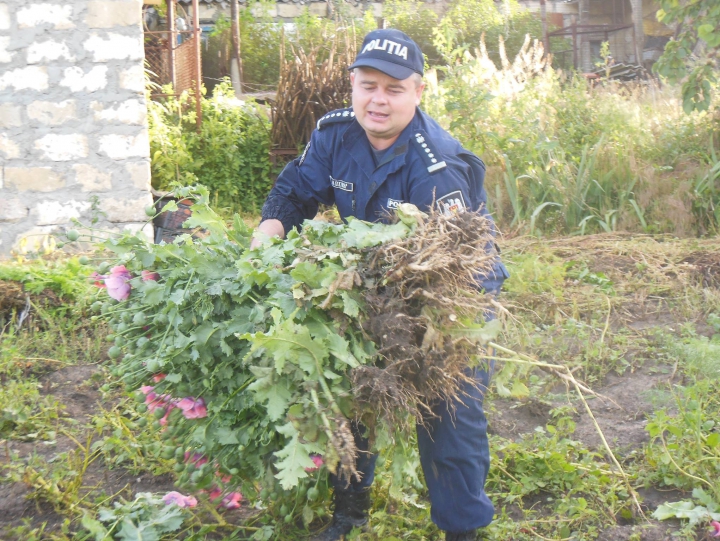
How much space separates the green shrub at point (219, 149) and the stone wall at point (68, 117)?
0.75m

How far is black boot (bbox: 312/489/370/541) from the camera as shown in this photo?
2730 millimetres

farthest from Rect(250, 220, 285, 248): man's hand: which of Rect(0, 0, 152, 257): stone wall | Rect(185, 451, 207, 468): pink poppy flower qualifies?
Rect(0, 0, 152, 257): stone wall

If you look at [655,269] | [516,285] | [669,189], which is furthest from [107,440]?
[669,189]

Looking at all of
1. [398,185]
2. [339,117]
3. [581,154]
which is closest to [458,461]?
[398,185]

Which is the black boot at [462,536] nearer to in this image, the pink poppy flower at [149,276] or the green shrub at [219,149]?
the pink poppy flower at [149,276]

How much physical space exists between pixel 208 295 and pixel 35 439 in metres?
1.59

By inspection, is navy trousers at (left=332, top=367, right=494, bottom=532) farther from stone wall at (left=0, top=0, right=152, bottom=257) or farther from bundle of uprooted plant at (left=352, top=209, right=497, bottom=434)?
stone wall at (left=0, top=0, right=152, bottom=257)

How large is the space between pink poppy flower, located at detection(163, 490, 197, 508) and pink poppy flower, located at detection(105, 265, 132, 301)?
0.71 metres

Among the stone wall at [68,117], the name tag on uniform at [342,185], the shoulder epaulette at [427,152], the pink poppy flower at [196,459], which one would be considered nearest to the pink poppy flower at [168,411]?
the pink poppy flower at [196,459]

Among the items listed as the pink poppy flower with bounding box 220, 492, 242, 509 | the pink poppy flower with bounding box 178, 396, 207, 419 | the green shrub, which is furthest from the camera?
the green shrub

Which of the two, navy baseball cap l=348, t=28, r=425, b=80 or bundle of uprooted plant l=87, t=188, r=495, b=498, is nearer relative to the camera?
bundle of uprooted plant l=87, t=188, r=495, b=498

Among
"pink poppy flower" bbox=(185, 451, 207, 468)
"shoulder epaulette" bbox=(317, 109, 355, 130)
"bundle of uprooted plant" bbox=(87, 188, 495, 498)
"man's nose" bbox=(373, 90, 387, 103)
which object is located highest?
"man's nose" bbox=(373, 90, 387, 103)

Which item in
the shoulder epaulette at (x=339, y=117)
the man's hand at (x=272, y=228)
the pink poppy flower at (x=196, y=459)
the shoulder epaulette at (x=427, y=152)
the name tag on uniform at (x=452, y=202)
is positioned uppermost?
the shoulder epaulette at (x=339, y=117)

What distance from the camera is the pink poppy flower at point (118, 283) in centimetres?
230
